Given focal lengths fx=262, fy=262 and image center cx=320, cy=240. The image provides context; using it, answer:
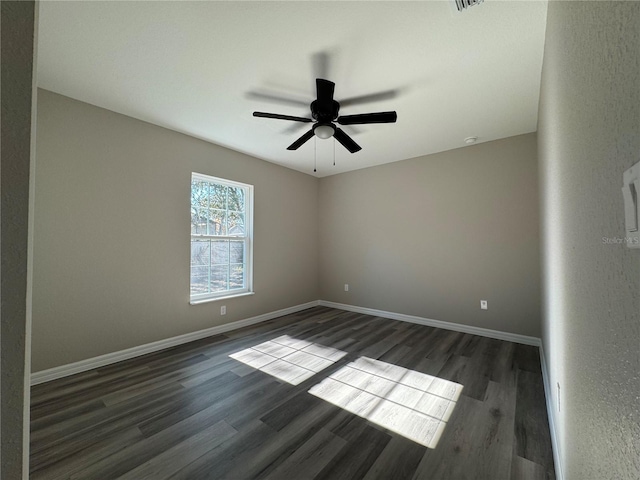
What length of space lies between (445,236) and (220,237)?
3.33 metres

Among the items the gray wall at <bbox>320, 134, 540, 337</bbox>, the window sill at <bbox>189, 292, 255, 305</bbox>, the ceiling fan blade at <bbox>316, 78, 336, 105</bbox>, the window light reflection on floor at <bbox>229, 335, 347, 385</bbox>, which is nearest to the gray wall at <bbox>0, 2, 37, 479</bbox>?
the ceiling fan blade at <bbox>316, 78, 336, 105</bbox>

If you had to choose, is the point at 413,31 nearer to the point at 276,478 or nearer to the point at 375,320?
the point at 276,478

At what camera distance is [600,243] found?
69cm

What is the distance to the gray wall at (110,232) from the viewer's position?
96.2 inches

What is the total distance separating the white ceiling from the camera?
64.6 inches

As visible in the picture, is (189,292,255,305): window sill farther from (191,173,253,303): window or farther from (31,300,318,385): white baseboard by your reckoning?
(31,300,318,385): white baseboard

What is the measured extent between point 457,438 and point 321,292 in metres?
3.80

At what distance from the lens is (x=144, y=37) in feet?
6.01

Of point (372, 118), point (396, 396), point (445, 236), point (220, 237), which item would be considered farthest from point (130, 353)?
point (445, 236)

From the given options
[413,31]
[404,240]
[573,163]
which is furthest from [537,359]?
[413,31]

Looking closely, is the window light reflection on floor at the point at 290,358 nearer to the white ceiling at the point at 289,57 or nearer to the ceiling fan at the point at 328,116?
the ceiling fan at the point at 328,116

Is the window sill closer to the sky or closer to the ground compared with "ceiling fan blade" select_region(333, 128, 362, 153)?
closer to the ground

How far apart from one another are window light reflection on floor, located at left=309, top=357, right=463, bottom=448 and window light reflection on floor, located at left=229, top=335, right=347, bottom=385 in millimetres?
239

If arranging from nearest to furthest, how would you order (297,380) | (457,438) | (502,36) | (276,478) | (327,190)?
(276,478)
(457,438)
(502,36)
(297,380)
(327,190)
